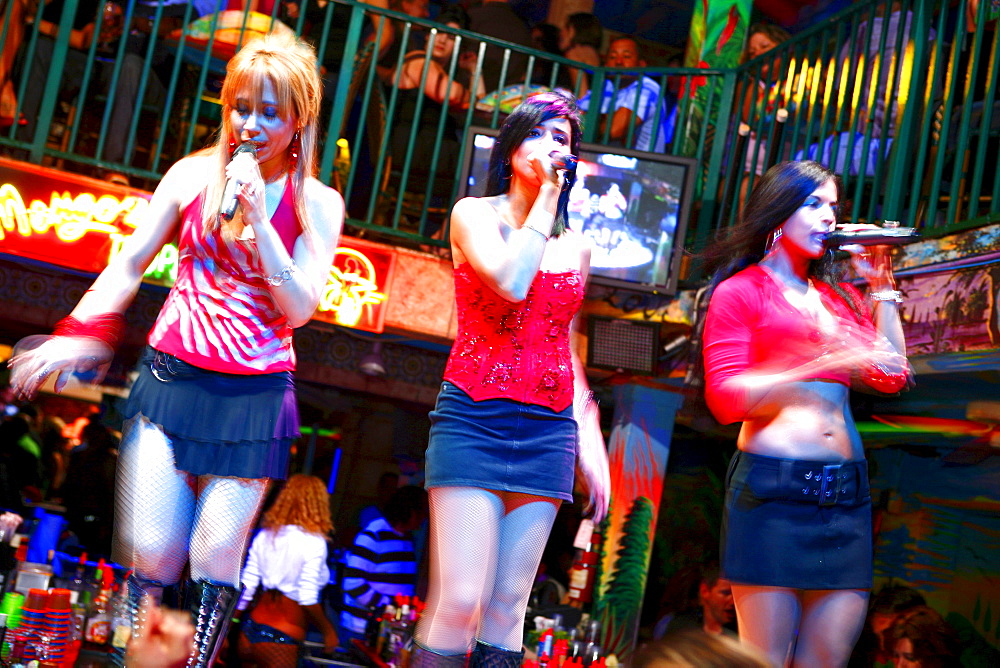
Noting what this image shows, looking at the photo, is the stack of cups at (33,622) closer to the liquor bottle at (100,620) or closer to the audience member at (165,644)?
the liquor bottle at (100,620)

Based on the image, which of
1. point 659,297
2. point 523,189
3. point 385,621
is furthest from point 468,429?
point 659,297

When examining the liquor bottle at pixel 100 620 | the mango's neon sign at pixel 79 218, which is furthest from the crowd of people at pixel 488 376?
the mango's neon sign at pixel 79 218

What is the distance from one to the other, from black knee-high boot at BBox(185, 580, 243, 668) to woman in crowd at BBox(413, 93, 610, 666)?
0.37 m

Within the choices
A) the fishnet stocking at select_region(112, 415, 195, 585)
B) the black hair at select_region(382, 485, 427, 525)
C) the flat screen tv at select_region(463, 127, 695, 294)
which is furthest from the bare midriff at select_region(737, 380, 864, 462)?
the black hair at select_region(382, 485, 427, 525)

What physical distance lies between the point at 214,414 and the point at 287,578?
3.60 meters

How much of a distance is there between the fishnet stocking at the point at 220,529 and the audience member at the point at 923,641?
4.14 metres

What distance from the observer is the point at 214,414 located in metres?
1.78

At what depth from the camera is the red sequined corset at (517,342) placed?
197cm

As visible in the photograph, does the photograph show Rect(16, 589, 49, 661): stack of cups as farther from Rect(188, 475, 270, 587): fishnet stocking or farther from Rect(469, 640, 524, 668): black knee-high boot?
Rect(469, 640, 524, 668): black knee-high boot

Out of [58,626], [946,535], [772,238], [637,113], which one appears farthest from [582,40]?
[58,626]

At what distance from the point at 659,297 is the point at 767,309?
379 cm

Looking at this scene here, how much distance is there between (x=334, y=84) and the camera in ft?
20.5

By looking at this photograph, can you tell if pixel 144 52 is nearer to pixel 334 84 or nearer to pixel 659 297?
pixel 334 84

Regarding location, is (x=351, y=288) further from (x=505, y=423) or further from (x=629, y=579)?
(x=505, y=423)
